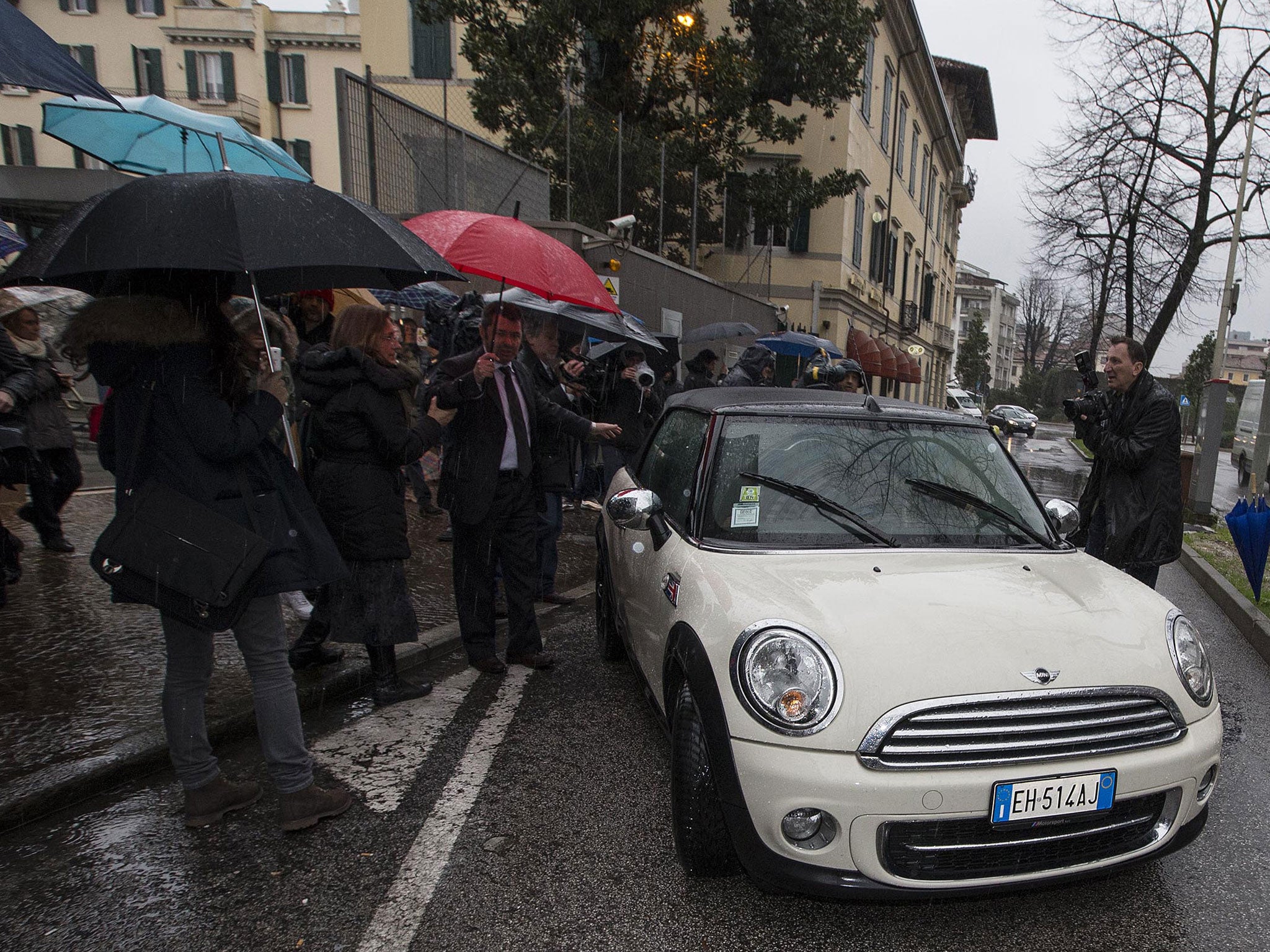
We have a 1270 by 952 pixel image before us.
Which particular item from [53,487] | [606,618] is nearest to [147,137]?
[53,487]

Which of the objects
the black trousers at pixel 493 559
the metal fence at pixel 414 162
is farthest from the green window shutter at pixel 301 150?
the black trousers at pixel 493 559

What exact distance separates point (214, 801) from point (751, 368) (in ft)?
20.0

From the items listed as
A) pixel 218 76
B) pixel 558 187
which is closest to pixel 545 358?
pixel 558 187

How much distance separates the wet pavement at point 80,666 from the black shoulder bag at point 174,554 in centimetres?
98

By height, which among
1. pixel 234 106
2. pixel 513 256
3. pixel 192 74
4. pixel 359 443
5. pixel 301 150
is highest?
pixel 192 74

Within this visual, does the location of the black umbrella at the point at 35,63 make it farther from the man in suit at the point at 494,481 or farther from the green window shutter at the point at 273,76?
the green window shutter at the point at 273,76

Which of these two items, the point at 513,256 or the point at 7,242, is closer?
the point at 513,256

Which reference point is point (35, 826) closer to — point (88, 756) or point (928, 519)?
point (88, 756)

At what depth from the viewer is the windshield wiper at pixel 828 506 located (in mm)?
2900

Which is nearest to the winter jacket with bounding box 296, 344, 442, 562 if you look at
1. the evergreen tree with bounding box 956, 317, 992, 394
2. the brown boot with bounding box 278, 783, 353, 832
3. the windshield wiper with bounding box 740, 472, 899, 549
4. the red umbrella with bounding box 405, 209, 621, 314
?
the red umbrella with bounding box 405, 209, 621, 314

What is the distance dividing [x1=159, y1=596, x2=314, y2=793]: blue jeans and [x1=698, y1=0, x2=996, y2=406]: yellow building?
17.6 meters

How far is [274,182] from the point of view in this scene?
2627mm

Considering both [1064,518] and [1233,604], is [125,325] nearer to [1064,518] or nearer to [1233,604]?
[1064,518]

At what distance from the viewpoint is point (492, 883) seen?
2451 mm
